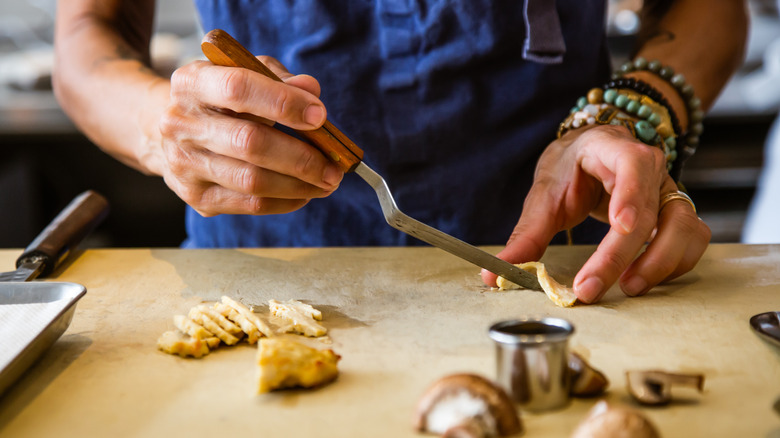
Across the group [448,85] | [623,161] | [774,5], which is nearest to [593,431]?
[623,161]

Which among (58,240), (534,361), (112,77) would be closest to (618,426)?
(534,361)

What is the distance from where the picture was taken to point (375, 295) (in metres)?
0.92

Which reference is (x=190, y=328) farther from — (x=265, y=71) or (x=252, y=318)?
(x=265, y=71)

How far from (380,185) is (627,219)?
1.02ft

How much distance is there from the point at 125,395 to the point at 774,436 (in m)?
0.57

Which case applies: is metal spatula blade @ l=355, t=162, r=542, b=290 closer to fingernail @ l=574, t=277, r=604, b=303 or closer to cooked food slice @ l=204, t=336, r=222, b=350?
fingernail @ l=574, t=277, r=604, b=303

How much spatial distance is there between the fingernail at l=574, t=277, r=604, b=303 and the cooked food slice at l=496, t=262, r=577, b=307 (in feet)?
0.04

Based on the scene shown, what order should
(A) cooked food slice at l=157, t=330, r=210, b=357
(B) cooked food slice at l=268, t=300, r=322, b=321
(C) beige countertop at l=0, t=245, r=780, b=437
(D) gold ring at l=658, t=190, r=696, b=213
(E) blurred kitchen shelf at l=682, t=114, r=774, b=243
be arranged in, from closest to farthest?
(C) beige countertop at l=0, t=245, r=780, b=437, (A) cooked food slice at l=157, t=330, r=210, b=357, (B) cooked food slice at l=268, t=300, r=322, b=321, (D) gold ring at l=658, t=190, r=696, b=213, (E) blurred kitchen shelf at l=682, t=114, r=774, b=243

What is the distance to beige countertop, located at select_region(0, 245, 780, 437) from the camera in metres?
0.61

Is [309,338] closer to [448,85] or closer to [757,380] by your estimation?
[757,380]

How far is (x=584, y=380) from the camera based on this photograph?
62 cm

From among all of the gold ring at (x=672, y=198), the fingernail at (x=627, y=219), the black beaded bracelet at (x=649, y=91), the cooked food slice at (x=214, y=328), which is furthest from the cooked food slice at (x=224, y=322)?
the black beaded bracelet at (x=649, y=91)

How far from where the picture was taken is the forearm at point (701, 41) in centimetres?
129

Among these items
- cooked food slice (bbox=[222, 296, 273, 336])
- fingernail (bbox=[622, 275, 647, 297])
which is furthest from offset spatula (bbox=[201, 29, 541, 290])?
cooked food slice (bbox=[222, 296, 273, 336])
